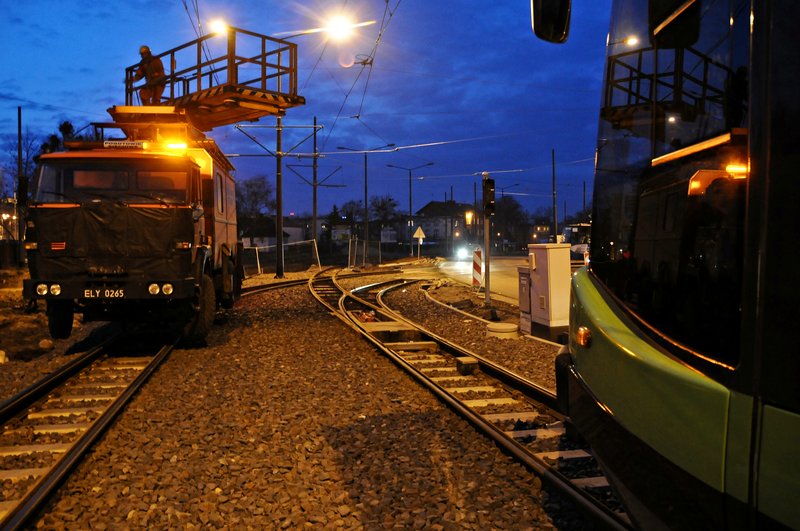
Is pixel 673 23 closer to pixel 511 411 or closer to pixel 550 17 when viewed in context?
pixel 550 17

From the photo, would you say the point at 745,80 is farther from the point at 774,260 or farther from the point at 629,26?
the point at 629,26

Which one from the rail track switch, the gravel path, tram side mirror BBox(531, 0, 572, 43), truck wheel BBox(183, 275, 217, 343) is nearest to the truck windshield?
truck wheel BBox(183, 275, 217, 343)

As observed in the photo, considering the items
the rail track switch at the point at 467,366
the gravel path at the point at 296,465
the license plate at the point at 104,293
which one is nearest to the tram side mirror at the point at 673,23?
the gravel path at the point at 296,465

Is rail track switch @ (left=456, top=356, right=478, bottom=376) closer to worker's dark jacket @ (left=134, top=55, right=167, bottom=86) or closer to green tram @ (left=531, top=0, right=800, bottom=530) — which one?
green tram @ (left=531, top=0, right=800, bottom=530)

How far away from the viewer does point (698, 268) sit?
1.97 metres

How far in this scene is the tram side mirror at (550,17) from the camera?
2.67 metres

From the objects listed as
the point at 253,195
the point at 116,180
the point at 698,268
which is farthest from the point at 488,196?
the point at 253,195

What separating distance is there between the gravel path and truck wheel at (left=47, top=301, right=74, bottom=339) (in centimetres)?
265

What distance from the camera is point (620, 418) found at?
2504 mm

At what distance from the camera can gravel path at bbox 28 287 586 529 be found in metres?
3.60

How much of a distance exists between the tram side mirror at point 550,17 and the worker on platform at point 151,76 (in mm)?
11444

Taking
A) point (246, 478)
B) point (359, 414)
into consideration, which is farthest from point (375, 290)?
point (246, 478)

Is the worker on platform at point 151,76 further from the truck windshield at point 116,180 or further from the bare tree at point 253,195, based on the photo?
the bare tree at point 253,195

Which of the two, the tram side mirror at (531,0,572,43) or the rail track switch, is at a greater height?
the tram side mirror at (531,0,572,43)
